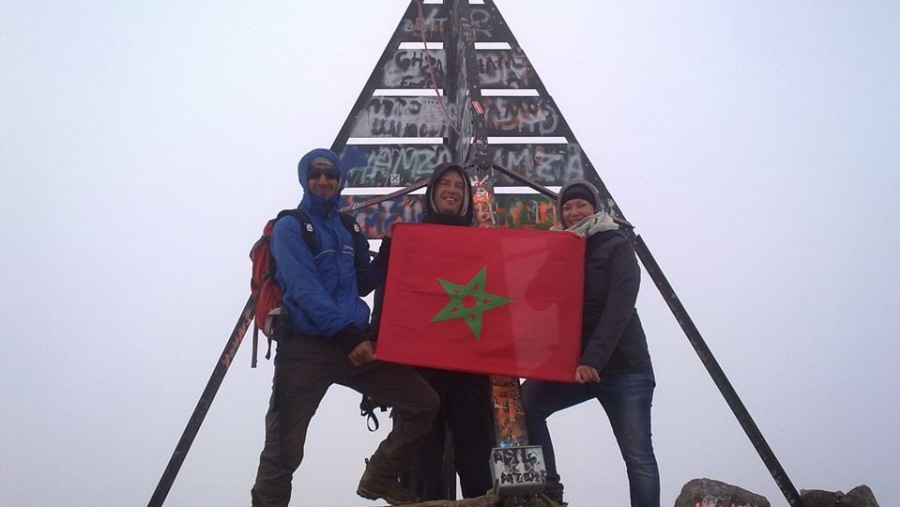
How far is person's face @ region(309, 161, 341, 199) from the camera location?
436 cm

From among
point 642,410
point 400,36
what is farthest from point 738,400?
point 400,36

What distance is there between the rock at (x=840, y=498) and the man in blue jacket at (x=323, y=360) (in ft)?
12.9

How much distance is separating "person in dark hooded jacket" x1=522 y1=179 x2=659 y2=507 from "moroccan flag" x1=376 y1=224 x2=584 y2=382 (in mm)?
132

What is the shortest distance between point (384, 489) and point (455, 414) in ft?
2.23

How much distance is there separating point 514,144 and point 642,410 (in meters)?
3.03

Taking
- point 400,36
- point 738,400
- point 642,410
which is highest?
point 400,36

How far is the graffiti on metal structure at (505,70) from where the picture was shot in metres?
6.67

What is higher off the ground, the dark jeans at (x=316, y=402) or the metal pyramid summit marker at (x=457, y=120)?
the metal pyramid summit marker at (x=457, y=120)

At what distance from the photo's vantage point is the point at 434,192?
4.67 m

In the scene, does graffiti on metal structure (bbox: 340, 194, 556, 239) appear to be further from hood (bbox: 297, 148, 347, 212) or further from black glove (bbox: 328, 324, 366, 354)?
black glove (bbox: 328, 324, 366, 354)

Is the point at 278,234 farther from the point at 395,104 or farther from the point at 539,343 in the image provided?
the point at 395,104

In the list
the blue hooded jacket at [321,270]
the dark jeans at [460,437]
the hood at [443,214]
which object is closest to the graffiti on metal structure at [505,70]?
the hood at [443,214]

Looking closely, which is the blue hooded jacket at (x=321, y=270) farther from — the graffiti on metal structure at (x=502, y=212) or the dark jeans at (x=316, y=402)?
the graffiti on metal structure at (x=502, y=212)

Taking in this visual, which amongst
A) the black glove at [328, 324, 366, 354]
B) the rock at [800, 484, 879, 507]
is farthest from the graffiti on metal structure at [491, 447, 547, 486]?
the rock at [800, 484, 879, 507]
